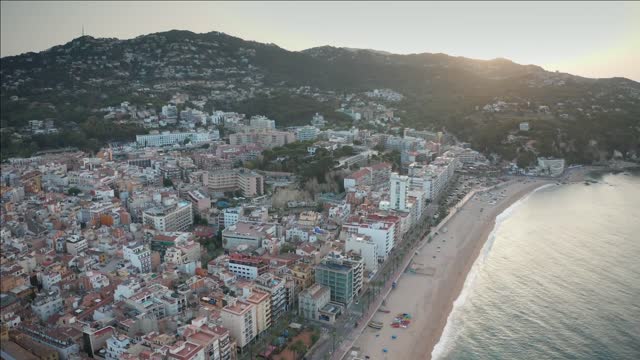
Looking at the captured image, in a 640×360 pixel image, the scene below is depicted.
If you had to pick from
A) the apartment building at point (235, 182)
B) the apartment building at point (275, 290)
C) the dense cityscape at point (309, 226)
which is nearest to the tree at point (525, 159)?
the dense cityscape at point (309, 226)

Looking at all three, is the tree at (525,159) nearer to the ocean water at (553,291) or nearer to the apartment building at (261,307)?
the ocean water at (553,291)

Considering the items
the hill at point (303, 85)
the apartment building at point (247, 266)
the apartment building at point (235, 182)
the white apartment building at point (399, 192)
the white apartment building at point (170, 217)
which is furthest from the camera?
the hill at point (303, 85)

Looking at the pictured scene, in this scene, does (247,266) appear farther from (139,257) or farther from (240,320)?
(139,257)

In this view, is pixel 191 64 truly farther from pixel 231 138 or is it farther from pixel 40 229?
pixel 40 229

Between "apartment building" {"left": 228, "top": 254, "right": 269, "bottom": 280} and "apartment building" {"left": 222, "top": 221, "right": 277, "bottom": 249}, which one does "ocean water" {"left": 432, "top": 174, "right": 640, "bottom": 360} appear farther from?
"apartment building" {"left": 222, "top": 221, "right": 277, "bottom": 249}

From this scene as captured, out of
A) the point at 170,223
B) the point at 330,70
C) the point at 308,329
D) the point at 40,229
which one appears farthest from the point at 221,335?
the point at 330,70
